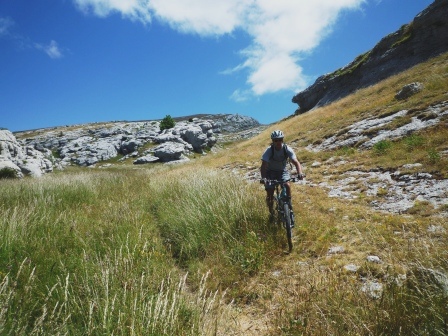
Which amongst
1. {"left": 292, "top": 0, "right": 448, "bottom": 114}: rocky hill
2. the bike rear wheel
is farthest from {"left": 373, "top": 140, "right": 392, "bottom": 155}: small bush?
{"left": 292, "top": 0, "right": 448, "bottom": 114}: rocky hill

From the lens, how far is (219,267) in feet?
18.7

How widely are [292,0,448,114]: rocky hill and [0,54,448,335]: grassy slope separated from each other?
3166 centimetres

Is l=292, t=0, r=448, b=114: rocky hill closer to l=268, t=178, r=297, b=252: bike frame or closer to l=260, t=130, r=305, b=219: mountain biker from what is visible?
l=260, t=130, r=305, b=219: mountain biker

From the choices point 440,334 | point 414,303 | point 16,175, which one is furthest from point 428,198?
point 16,175

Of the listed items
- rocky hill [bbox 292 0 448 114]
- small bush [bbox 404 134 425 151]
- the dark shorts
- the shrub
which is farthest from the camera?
the shrub

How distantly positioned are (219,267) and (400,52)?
45.9 metres

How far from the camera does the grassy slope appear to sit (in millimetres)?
2822

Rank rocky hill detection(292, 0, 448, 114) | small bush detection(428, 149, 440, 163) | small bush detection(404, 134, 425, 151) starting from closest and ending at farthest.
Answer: small bush detection(428, 149, 440, 163), small bush detection(404, 134, 425, 151), rocky hill detection(292, 0, 448, 114)

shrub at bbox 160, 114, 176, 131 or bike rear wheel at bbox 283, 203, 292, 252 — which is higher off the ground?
shrub at bbox 160, 114, 176, 131

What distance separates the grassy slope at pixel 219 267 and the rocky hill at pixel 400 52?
3166 centimetres

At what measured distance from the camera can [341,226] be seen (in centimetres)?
717

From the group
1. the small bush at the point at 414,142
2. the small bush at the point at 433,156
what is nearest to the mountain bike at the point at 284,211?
the small bush at the point at 433,156

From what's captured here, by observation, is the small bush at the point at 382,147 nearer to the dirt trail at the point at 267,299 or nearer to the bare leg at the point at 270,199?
the bare leg at the point at 270,199

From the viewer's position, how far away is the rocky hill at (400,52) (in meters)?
33.5
